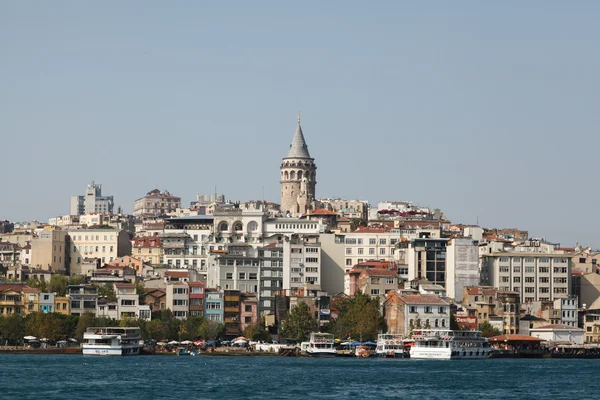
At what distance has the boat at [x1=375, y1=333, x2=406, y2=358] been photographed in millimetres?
95812

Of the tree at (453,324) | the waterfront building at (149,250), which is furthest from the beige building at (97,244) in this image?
the tree at (453,324)

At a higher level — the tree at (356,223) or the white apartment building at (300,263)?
the tree at (356,223)

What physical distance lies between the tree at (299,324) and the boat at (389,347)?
627 cm

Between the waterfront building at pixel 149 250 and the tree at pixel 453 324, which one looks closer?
the tree at pixel 453 324

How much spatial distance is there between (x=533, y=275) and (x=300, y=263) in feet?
57.2

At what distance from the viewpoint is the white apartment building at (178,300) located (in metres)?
104

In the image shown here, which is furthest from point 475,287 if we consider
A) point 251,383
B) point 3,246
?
point 3,246

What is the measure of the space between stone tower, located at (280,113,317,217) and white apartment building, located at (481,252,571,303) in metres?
51.0

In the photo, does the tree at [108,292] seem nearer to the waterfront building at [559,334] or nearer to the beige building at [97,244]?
the beige building at [97,244]

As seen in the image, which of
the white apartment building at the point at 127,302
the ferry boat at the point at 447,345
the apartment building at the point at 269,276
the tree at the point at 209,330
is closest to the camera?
the ferry boat at the point at 447,345

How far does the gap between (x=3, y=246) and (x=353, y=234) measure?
35.2 metres

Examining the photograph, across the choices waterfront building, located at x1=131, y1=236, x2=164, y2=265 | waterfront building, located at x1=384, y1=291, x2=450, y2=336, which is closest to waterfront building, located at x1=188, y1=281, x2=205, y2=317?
waterfront building, located at x1=384, y1=291, x2=450, y2=336

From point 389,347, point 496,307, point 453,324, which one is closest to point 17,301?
point 389,347

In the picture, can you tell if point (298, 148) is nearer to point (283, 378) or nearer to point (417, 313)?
point (417, 313)
